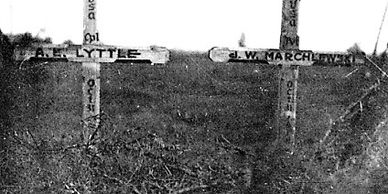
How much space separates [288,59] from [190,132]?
1.31m

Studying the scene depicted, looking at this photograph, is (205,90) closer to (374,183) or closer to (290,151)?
(290,151)

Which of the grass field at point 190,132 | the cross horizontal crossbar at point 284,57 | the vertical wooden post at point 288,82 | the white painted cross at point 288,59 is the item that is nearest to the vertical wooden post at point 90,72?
the grass field at point 190,132

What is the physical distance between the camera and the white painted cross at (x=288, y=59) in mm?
5277

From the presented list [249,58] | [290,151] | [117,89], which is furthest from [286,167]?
[117,89]

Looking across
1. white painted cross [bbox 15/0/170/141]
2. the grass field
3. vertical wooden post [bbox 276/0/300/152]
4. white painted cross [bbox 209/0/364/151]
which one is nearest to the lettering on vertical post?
white painted cross [bbox 15/0/170/141]

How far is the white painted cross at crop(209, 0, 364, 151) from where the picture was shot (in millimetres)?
5277

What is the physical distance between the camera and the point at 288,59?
5344mm

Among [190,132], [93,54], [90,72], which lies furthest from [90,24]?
[190,132]

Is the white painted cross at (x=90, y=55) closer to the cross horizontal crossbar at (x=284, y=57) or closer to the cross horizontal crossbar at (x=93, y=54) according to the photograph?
the cross horizontal crossbar at (x=93, y=54)

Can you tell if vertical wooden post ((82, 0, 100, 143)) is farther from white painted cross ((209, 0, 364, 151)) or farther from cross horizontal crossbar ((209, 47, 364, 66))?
white painted cross ((209, 0, 364, 151))

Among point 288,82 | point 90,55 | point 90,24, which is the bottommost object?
point 288,82

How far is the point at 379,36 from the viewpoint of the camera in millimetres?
6438

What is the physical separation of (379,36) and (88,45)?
12.3ft

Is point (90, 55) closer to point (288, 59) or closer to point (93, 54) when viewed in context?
point (93, 54)
